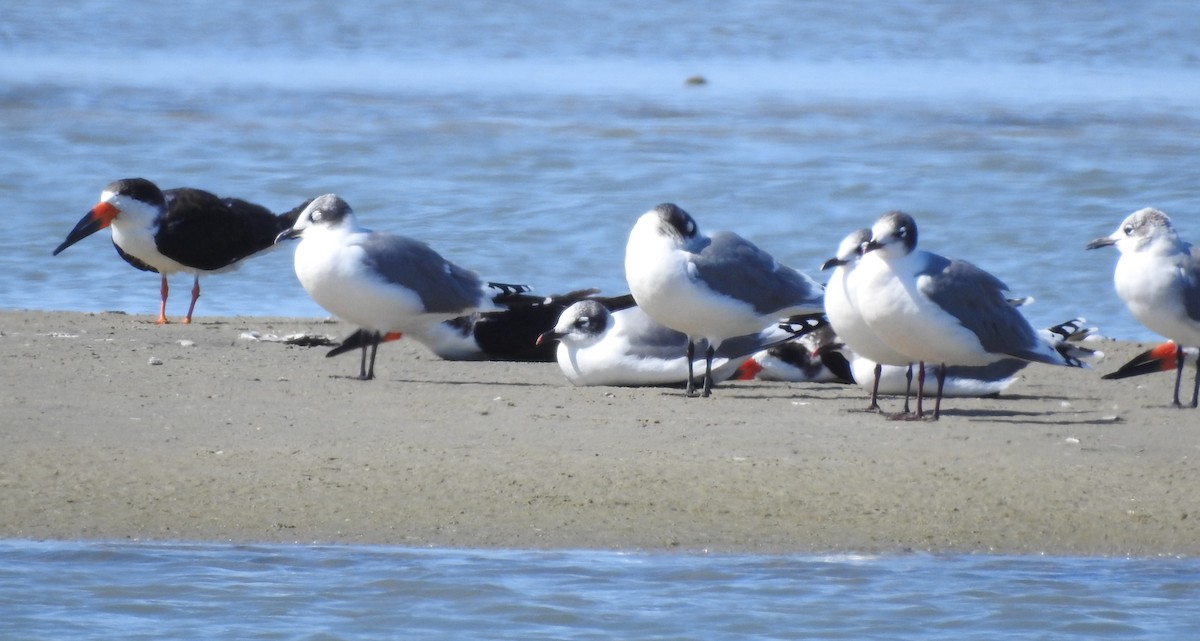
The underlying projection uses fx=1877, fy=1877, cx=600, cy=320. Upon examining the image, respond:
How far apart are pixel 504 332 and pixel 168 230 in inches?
94.0

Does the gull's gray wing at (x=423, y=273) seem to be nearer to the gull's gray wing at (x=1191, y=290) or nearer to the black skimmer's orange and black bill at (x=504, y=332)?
the black skimmer's orange and black bill at (x=504, y=332)

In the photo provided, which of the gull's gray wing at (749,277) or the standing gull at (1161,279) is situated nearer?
the standing gull at (1161,279)

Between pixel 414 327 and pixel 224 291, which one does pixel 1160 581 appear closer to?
pixel 414 327

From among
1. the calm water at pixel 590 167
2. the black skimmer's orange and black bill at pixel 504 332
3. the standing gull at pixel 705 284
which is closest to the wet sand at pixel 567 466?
the calm water at pixel 590 167

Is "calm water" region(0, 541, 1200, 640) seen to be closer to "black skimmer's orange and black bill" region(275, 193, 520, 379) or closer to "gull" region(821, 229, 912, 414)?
"gull" region(821, 229, 912, 414)

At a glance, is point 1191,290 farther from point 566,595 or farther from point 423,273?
point 566,595

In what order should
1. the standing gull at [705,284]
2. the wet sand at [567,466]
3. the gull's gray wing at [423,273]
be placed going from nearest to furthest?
the wet sand at [567,466] < the standing gull at [705,284] < the gull's gray wing at [423,273]

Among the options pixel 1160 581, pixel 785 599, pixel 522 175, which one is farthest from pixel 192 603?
pixel 522 175

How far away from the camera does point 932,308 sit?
22.6 ft

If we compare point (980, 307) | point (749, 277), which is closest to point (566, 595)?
point (980, 307)

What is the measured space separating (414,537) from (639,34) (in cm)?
2308

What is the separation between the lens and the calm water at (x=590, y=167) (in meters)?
5.07

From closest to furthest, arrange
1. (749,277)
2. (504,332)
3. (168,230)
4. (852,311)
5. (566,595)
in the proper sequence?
(566,595)
(852,311)
(749,277)
(504,332)
(168,230)

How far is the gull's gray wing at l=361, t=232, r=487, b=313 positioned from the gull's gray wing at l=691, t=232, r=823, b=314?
1140 mm
